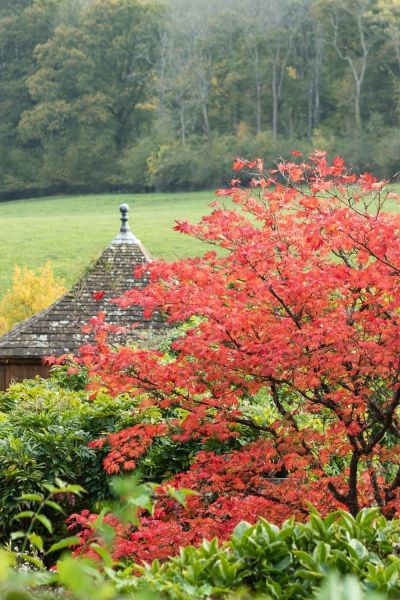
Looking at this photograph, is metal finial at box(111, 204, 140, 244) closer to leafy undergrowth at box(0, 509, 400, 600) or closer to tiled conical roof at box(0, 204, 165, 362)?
tiled conical roof at box(0, 204, 165, 362)

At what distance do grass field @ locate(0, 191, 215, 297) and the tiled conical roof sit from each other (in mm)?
18326

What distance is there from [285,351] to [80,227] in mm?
45446

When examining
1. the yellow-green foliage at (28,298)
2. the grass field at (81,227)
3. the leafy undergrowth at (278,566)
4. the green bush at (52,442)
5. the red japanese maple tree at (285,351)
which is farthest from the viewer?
the grass field at (81,227)

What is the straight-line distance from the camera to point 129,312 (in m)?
17.7

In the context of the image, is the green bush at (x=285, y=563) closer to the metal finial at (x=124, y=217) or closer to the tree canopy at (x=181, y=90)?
the metal finial at (x=124, y=217)

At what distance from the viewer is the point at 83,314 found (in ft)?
57.9

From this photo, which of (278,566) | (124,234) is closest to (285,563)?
(278,566)

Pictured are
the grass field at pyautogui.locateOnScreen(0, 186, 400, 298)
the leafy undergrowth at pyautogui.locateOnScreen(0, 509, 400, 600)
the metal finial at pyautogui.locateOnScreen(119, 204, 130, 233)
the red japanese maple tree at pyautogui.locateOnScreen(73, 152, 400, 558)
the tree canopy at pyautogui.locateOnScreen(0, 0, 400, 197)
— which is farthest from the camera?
the tree canopy at pyautogui.locateOnScreen(0, 0, 400, 197)

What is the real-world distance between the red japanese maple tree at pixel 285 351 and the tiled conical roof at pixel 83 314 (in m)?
8.46

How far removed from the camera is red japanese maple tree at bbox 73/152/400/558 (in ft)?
23.7

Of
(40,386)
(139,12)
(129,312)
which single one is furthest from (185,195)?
(40,386)

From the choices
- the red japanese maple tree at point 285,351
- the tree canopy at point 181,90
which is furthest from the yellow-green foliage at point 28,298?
the tree canopy at point 181,90

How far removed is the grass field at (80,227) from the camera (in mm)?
45438

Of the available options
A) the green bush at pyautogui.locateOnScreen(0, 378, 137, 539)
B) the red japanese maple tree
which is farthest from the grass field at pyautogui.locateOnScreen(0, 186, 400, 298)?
the red japanese maple tree
